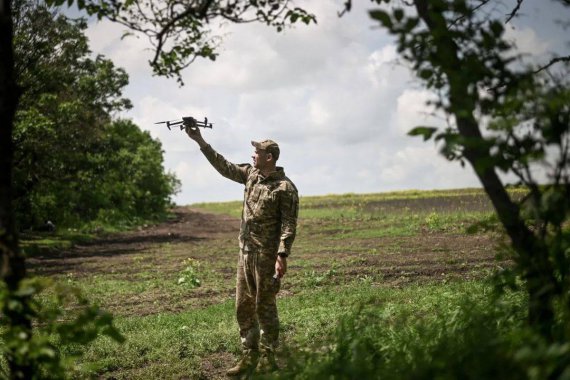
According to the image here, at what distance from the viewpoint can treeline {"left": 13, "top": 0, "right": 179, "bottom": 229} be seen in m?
22.3

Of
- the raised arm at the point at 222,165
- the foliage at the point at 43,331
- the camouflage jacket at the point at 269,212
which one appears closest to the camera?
the foliage at the point at 43,331

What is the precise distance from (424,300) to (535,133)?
650 centimetres

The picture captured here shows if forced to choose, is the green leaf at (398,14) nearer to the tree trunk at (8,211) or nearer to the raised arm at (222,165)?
the tree trunk at (8,211)

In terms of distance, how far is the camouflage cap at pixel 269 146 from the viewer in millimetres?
7346

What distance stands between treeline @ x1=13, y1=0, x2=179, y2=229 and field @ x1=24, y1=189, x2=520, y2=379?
350 cm

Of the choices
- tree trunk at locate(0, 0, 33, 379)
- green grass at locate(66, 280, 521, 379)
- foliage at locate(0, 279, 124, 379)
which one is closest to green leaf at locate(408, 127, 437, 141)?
foliage at locate(0, 279, 124, 379)

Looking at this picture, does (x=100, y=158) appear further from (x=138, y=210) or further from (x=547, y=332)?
(x=547, y=332)

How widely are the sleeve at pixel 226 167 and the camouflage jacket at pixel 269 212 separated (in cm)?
30

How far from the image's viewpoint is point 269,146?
7.36 m

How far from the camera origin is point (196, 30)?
5996 mm

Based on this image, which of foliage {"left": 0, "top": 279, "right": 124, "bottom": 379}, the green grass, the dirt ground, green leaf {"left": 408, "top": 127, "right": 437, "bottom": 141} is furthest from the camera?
the dirt ground

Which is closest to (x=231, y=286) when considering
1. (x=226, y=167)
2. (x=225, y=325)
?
(x=225, y=325)

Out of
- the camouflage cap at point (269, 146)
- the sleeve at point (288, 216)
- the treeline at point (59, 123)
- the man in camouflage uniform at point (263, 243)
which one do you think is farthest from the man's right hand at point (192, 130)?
the treeline at point (59, 123)

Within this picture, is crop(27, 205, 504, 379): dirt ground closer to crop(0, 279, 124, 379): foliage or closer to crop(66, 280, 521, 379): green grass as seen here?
crop(66, 280, 521, 379): green grass
